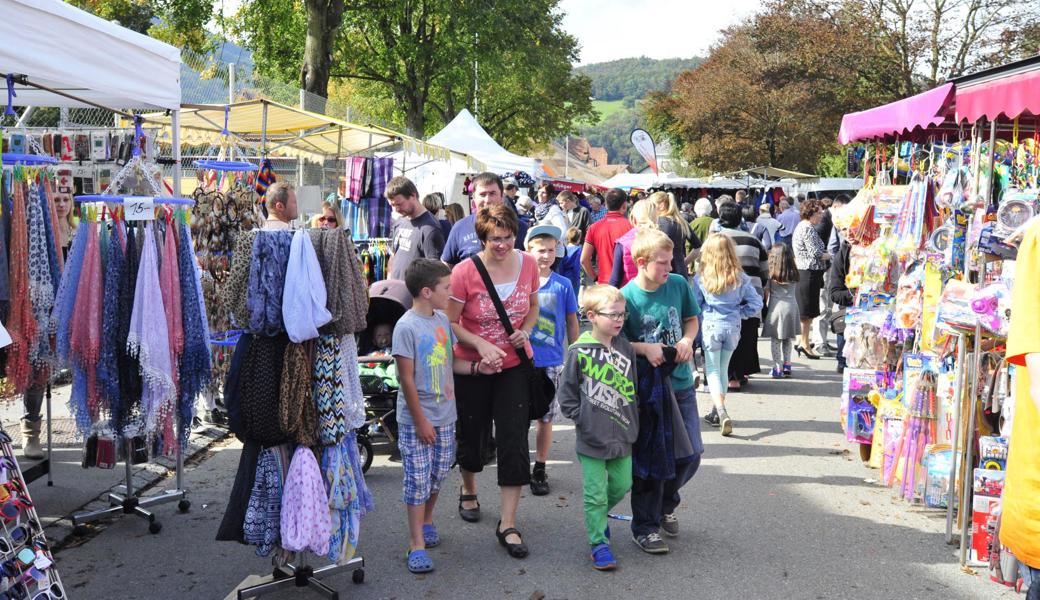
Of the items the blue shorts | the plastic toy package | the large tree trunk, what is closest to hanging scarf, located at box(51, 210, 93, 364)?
the blue shorts

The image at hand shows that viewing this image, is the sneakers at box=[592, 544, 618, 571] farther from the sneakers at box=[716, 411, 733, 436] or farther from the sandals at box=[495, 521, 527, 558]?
the sneakers at box=[716, 411, 733, 436]

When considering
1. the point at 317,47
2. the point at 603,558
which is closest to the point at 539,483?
the point at 603,558

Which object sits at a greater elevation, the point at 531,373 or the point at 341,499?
the point at 531,373

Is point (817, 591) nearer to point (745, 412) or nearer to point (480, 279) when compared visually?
point (480, 279)

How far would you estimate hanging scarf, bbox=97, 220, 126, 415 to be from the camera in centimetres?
501

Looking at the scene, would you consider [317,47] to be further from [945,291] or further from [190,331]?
[945,291]

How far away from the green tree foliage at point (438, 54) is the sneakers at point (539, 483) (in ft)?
62.8

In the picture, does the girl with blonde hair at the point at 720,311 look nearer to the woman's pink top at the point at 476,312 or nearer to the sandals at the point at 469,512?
the sandals at the point at 469,512

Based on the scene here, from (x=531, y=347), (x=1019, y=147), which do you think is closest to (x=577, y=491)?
(x=531, y=347)

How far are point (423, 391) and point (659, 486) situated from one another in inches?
54.4

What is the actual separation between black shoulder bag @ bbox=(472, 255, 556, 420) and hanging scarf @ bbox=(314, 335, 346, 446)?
101cm

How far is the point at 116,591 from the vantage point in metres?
4.52

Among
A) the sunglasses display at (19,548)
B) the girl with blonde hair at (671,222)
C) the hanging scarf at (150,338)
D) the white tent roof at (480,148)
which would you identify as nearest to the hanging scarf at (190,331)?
the hanging scarf at (150,338)

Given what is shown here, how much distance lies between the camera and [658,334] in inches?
198
